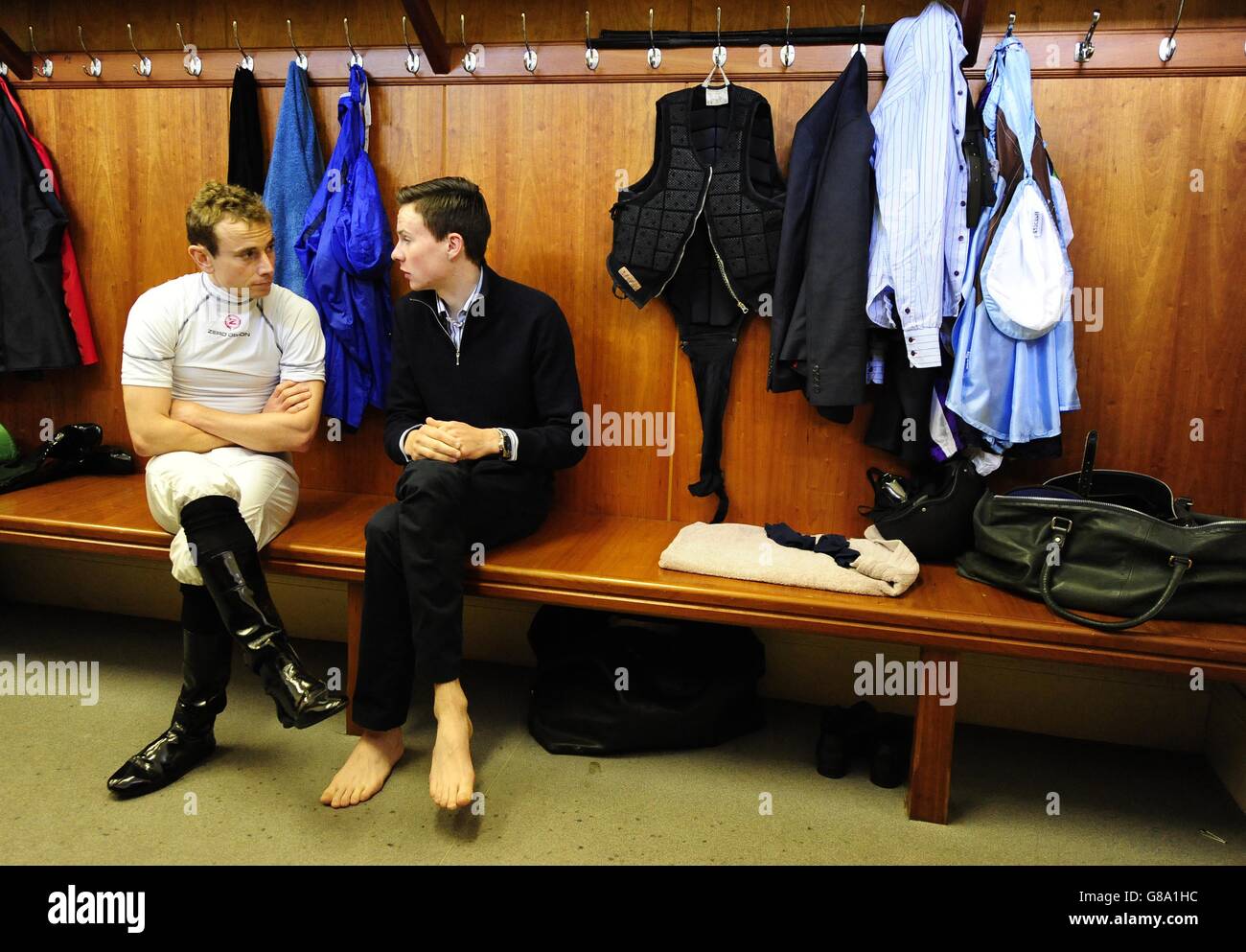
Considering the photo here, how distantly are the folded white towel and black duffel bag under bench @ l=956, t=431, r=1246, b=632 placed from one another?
0.73 ft

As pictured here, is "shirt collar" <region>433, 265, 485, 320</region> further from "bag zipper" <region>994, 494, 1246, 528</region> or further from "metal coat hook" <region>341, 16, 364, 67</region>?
A: "bag zipper" <region>994, 494, 1246, 528</region>

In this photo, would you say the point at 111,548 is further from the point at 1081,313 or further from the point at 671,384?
the point at 1081,313

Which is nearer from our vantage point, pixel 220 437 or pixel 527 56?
pixel 220 437

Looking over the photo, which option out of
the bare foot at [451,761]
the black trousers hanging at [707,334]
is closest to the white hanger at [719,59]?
the black trousers hanging at [707,334]

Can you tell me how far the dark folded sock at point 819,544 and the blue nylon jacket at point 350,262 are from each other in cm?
118

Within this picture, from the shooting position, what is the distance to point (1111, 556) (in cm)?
183

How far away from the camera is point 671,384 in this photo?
2486 mm

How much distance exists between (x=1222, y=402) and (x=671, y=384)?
4.52 ft

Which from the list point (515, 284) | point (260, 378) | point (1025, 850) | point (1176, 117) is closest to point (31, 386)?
point (260, 378)

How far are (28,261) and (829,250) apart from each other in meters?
2.37

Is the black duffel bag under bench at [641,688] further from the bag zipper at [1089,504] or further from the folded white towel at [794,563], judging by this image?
the bag zipper at [1089,504]

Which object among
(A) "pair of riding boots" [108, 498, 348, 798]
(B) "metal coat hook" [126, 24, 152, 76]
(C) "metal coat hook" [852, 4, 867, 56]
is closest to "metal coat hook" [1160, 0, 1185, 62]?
(C) "metal coat hook" [852, 4, 867, 56]

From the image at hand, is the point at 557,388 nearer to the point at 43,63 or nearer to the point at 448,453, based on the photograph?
the point at 448,453

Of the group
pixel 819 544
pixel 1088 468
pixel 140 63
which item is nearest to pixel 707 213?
pixel 819 544
